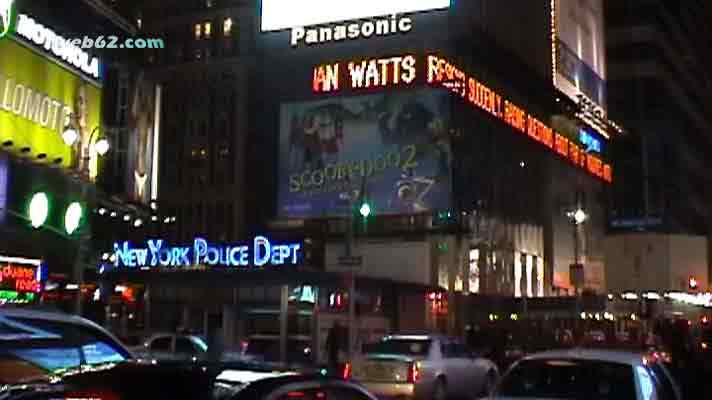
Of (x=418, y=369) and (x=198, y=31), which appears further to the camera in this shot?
(x=198, y=31)

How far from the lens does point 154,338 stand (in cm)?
2552

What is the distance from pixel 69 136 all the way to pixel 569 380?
59.1 ft

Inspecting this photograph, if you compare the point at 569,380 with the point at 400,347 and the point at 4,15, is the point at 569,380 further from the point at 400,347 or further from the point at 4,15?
the point at 4,15

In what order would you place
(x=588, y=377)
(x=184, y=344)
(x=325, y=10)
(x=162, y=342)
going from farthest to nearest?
1. (x=325, y=10)
2. (x=162, y=342)
3. (x=184, y=344)
4. (x=588, y=377)

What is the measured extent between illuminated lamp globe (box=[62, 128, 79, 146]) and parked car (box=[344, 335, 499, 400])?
9.04 m

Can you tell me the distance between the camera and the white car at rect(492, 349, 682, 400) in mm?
9719

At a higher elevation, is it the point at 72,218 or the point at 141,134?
the point at 141,134

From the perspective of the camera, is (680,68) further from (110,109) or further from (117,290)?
(110,109)

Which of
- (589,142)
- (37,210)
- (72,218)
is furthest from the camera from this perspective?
(589,142)

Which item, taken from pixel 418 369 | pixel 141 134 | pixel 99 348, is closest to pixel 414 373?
pixel 418 369

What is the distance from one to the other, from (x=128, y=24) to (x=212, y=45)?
43.3 m

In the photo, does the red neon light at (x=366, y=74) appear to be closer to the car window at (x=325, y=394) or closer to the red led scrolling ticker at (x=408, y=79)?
the red led scrolling ticker at (x=408, y=79)

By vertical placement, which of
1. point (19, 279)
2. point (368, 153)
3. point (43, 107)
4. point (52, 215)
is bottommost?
point (19, 279)

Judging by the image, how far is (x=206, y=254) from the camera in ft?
134
